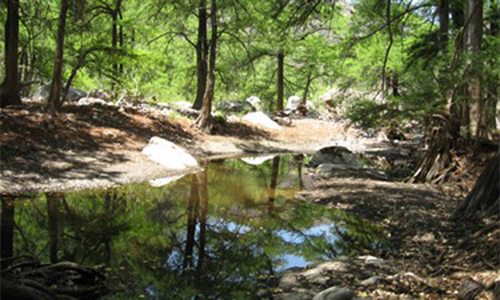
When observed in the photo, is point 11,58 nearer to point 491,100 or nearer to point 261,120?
point 491,100

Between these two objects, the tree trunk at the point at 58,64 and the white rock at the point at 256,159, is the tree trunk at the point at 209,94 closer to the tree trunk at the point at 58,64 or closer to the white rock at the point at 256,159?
the white rock at the point at 256,159

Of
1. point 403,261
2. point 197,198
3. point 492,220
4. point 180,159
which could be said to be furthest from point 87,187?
point 492,220

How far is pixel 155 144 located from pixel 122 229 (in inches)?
272

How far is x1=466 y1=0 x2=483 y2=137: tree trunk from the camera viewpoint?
8548mm

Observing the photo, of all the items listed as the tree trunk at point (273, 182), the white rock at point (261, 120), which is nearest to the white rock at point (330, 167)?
the tree trunk at point (273, 182)

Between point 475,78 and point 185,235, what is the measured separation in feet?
20.4

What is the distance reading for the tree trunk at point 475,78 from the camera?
8548 mm

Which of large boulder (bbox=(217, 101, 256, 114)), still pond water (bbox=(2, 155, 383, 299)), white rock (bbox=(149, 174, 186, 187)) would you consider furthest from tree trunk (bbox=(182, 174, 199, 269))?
large boulder (bbox=(217, 101, 256, 114))

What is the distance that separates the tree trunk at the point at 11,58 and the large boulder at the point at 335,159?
10.1 m

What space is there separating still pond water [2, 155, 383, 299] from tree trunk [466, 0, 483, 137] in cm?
353

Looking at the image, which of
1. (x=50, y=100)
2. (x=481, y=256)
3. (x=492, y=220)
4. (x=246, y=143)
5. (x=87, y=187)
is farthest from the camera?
(x=246, y=143)

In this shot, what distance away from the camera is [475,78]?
28.5 ft

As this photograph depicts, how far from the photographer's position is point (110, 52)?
15117mm

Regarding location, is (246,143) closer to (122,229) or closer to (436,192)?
(436,192)
